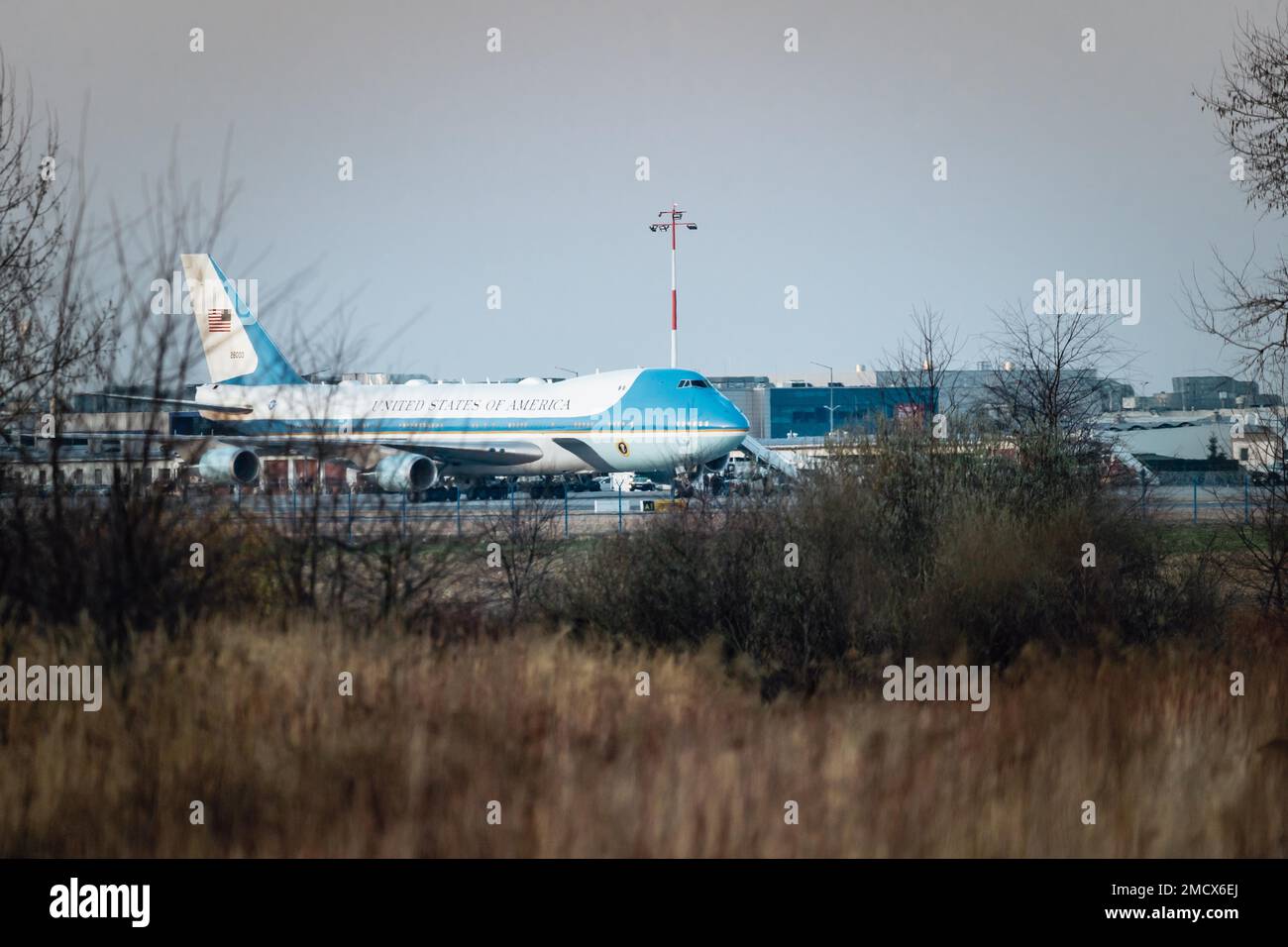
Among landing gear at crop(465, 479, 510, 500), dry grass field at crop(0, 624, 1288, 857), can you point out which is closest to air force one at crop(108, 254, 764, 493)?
landing gear at crop(465, 479, 510, 500)

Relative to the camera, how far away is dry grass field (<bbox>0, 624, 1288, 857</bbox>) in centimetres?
731

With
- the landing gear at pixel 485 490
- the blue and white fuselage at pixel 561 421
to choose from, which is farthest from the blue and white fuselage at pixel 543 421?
the landing gear at pixel 485 490

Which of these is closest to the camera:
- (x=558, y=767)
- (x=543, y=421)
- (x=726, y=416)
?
(x=558, y=767)

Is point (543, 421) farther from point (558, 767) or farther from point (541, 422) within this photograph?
point (558, 767)

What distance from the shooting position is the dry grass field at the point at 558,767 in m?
7.31

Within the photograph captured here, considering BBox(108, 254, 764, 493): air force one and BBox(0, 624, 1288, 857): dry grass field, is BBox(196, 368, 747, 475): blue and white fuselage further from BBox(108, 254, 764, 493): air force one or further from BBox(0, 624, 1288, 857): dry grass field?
BBox(0, 624, 1288, 857): dry grass field

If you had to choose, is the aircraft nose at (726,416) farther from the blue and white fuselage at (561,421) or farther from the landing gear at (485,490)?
the landing gear at (485,490)

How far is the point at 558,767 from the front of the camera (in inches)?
330

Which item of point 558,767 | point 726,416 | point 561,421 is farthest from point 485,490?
point 558,767

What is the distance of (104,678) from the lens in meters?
9.45

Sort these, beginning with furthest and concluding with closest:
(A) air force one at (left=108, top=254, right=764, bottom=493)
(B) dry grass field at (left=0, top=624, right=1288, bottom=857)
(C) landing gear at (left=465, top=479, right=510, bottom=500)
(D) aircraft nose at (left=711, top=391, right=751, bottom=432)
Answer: (C) landing gear at (left=465, top=479, right=510, bottom=500) < (A) air force one at (left=108, top=254, right=764, bottom=493) < (D) aircraft nose at (left=711, top=391, right=751, bottom=432) < (B) dry grass field at (left=0, top=624, right=1288, bottom=857)

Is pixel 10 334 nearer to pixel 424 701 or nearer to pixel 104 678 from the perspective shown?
pixel 104 678

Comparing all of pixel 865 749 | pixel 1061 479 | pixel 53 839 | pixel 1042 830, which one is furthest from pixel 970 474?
pixel 53 839
